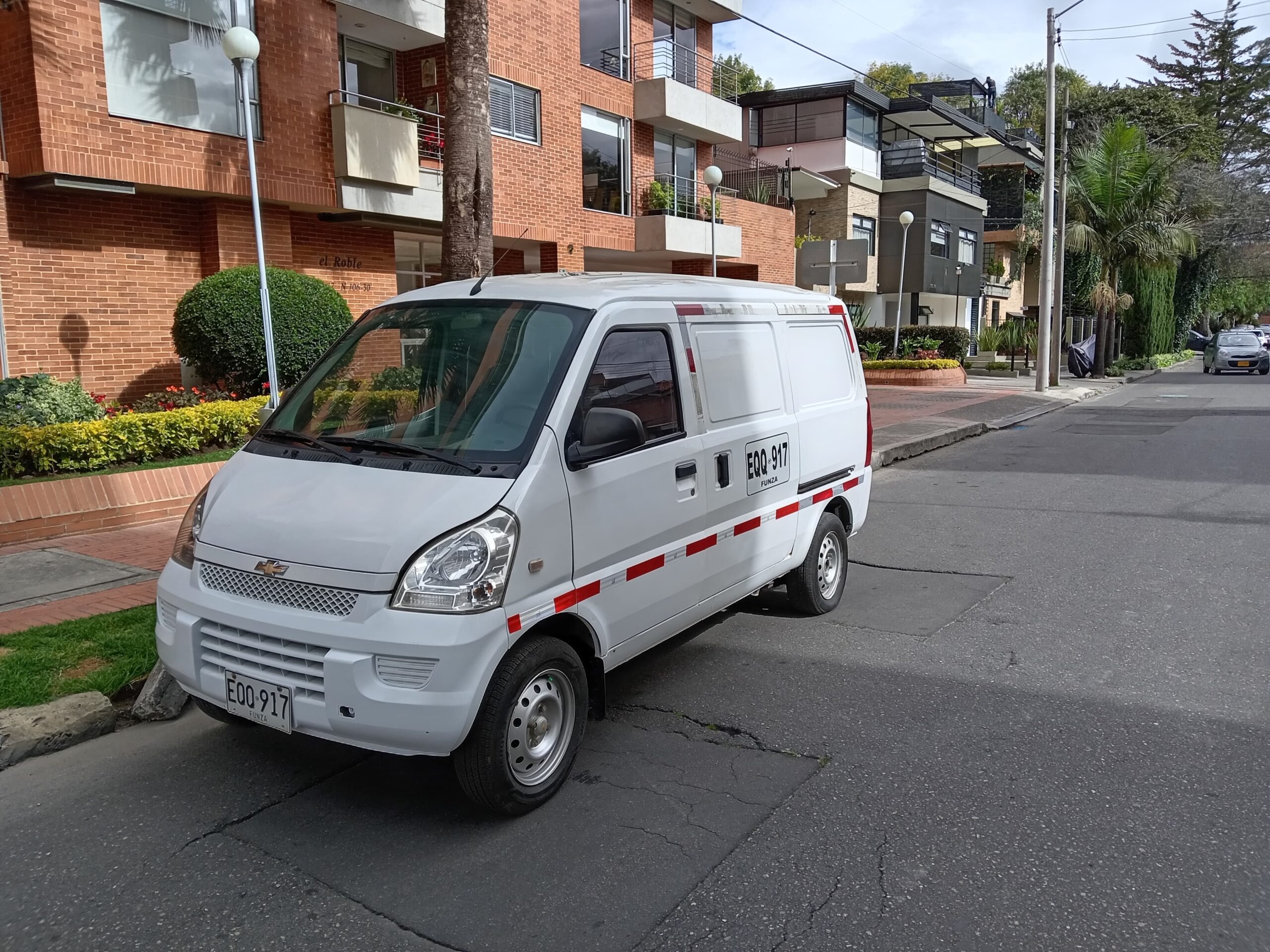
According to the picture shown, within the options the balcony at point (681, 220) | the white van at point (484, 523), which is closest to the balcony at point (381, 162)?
the balcony at point (681, 220)

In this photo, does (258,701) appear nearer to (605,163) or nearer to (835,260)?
(835,260)

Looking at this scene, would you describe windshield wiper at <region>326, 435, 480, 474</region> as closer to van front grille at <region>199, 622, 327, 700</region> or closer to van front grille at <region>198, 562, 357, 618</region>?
van front grille at <region>198, 562, 357, 618</region>

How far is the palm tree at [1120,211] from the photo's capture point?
33219 millimetres

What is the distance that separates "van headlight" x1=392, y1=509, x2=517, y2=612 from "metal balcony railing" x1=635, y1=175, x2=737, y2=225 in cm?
1941

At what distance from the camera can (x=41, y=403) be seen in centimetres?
996

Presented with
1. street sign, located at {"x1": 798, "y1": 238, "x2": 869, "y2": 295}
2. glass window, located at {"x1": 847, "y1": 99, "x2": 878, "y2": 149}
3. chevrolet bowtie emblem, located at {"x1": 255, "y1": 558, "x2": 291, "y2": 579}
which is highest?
glass window, located at {"x1": 847, "y1": 99, "x2": 878, "y2": 149}

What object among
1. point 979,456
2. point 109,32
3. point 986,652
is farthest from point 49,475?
point 979,456

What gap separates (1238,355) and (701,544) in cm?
Answer: 3579

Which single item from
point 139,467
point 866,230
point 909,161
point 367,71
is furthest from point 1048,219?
point 139,467

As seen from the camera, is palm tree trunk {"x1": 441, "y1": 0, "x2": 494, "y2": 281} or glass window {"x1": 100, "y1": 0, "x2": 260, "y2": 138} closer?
palm tree trunk {"x1": 441, "y1": 0, "x2": 494, "y2": 281}

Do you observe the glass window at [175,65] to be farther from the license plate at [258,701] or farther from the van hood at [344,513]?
the license plate at [258,701]

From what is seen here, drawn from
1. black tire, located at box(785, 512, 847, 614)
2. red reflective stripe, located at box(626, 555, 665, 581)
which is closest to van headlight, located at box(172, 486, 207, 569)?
red reflective stripe, located at box(626, 555, 665, 581)

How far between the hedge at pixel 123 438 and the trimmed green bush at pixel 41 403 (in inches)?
11.1

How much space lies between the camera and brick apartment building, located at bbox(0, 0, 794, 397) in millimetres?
11680
